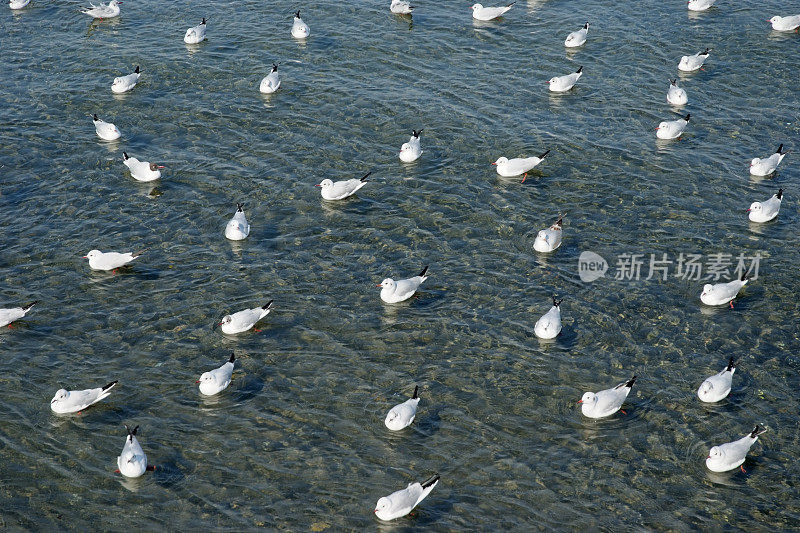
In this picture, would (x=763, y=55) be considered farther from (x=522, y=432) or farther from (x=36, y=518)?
(x=36, y=518)

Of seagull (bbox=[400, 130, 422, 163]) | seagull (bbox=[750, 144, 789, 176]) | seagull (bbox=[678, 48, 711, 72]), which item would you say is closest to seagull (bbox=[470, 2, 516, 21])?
seagull (bbox=[678, 48, 711, 72])

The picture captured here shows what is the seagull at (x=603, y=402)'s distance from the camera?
1669 cm

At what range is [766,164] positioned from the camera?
2438 centimetres

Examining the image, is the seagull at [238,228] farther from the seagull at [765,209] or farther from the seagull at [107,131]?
the seagull at [765,209]

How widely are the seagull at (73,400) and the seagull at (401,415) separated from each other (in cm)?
637

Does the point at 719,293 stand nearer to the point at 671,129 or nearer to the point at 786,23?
the point at 671,129

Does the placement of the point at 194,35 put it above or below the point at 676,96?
above

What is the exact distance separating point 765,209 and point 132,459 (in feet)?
60.0

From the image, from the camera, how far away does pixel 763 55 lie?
31.1 meters

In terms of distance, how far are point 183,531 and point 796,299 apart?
1592cm

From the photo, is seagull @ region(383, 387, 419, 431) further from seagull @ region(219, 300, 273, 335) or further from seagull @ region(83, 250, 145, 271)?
seagull @ region(83, 250, 145, 271)

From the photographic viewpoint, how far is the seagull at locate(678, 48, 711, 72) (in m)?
29.8

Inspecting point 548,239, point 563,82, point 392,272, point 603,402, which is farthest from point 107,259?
point 563,82

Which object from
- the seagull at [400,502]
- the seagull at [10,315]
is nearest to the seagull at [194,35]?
the seagull at [10,315]
